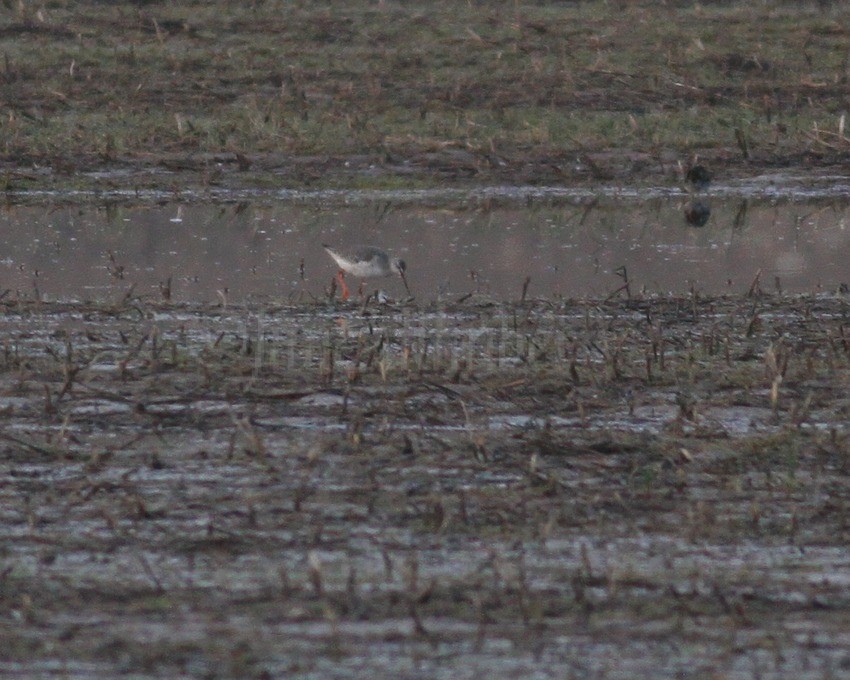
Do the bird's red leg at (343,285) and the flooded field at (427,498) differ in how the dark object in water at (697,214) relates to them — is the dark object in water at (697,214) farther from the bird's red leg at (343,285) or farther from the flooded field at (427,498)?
the flooded field at (427,498)

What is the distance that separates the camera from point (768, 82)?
20.5 meters

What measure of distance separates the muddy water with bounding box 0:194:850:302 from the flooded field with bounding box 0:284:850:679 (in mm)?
2161

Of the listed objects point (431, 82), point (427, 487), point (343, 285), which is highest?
point (427, 487)

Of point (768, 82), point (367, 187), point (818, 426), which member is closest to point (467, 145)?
point (367, 187)

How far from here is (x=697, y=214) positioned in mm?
15312

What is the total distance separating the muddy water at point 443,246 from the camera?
39.1 feet

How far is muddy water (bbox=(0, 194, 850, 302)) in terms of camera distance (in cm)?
1192

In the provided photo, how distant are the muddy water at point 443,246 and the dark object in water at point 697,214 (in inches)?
1.2

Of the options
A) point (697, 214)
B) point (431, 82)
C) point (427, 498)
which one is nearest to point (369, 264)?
point (697, 214)

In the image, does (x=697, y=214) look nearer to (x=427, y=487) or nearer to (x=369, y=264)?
(x=369, y=264)

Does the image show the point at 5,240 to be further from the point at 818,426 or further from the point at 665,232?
the point at 818,426

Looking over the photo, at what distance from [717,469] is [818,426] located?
2.84 feet

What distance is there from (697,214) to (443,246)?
99.2 inches

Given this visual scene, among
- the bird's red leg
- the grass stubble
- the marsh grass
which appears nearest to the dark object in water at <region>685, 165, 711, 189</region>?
the marsh grass
